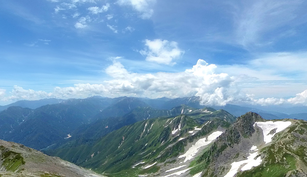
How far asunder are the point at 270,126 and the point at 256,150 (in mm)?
36802

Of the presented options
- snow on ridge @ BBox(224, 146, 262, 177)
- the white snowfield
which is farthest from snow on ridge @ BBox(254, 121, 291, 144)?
snow on ridge @ BBox(224, 146, 262, 177)

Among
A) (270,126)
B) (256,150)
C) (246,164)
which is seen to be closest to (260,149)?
(256,150)

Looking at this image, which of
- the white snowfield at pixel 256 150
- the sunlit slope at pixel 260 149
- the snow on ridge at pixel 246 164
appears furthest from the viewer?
the white snowfield at pixel 256 150

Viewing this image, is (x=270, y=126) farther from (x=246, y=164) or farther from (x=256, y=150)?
(x=246, y=164)

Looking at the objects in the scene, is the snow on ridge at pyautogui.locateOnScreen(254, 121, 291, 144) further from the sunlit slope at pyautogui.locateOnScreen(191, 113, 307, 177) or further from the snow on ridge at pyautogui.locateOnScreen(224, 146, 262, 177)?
the snow on ridge at pyautogui.locateOnScreen(224, 146, 262, 177)

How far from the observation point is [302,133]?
442 feet

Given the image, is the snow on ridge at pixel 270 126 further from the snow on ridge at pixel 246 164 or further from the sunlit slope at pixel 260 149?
the snow on ridge at pixel 246 164

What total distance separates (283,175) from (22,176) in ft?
433

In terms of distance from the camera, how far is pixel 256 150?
483 ft

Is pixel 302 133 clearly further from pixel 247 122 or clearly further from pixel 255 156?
pixel 247 122

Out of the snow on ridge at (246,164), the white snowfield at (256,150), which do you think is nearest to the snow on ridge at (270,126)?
the white snowfield at (256,150)

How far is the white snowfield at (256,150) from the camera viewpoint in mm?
123963

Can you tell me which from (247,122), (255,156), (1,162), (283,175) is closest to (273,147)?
(255,156)

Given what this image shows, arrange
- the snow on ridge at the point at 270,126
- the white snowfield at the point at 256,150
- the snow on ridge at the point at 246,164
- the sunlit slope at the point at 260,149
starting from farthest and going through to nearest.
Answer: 1. the snow on ridge at the point at 270,126
2. the white snowfield at the point at 256,150
3. the snow on ridge at the point at 246,164
4. the sunlit slope at the point at 260,149
